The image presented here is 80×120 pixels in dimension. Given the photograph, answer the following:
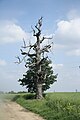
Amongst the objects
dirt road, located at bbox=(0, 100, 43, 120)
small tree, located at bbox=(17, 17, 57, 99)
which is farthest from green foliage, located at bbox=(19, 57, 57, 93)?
dirt road, located at bbox=(0, 100, 43, 120)

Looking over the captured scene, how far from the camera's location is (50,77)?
145 feet

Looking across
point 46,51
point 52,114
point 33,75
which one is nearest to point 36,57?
point 46,51

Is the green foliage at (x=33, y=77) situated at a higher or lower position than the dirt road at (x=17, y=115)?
higher

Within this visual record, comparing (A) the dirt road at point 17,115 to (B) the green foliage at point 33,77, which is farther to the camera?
(B) the green foliage at point 33,77

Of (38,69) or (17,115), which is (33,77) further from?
(17,115)

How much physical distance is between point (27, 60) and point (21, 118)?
23.5 meters

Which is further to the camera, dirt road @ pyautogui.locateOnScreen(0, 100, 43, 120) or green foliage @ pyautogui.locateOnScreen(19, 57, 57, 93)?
green foliage @ pyautogui.locateOnScreen(19, 57, 57, 93)

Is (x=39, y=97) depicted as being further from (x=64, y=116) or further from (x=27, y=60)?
(x=64, y=116)

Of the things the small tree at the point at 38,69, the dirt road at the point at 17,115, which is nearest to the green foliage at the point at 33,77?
the small tree at the point at 38,69

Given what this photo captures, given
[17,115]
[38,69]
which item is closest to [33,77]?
[38,69]

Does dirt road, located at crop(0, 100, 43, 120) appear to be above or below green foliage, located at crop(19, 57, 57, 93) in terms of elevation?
below

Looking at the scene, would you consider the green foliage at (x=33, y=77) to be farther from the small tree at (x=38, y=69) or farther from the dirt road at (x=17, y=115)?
the dirt road at (x=17, y=115)

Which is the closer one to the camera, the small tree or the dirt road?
the dirt road

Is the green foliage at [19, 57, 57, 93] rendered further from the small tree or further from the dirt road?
the dirt road
